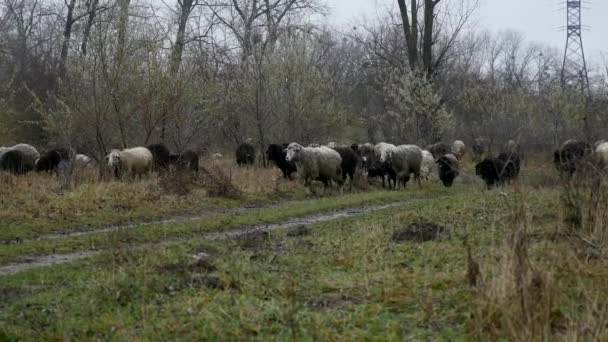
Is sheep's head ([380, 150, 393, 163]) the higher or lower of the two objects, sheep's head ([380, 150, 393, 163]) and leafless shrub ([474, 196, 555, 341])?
the higher

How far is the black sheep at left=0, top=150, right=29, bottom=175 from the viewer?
29391mm

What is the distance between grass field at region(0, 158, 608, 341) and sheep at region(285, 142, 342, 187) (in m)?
10.7

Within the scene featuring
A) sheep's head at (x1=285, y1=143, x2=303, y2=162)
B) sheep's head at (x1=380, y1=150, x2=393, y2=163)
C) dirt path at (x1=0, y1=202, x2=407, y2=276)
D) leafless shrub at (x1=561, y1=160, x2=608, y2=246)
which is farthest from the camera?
sheep's head at (x1=380, y1=150, x2=393, y2=163)

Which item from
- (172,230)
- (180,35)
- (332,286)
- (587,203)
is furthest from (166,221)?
(180,35)

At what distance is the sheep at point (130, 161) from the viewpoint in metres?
25.6

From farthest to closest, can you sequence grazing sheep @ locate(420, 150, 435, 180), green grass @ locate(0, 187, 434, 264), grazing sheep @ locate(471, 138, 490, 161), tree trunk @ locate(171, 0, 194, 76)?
1. grazing sheep @ locate(471, 138, 490, 161)
2. grazing sheep @ locate(420, 150, 435, 180)
3. tree trunk @ locate(171, 0, 194, 76)
4. green grass @ locate(0, 187, 434, 264)

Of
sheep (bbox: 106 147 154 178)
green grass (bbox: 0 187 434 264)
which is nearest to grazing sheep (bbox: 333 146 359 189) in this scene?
green grass (bbox: 0 187 434 264)

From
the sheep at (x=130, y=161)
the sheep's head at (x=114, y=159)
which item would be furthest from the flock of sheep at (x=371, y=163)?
the sheep's head at (x=114, y=159)

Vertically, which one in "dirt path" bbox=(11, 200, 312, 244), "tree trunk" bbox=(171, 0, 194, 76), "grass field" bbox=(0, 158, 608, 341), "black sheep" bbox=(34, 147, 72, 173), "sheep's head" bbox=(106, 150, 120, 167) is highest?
"tree trunk" bbox=(171, 0, 194, 76)

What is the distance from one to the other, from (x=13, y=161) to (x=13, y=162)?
0.22ft

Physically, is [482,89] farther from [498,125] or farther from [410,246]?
[410,246]

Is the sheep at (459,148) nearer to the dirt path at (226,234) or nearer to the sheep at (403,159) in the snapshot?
the sheep at (403,159)

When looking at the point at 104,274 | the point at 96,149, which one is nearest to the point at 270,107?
the point at 96,149

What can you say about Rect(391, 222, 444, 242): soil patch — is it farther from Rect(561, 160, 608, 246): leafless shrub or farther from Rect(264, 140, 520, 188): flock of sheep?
Rect(264, 140, 520, 188): flock of sheep
